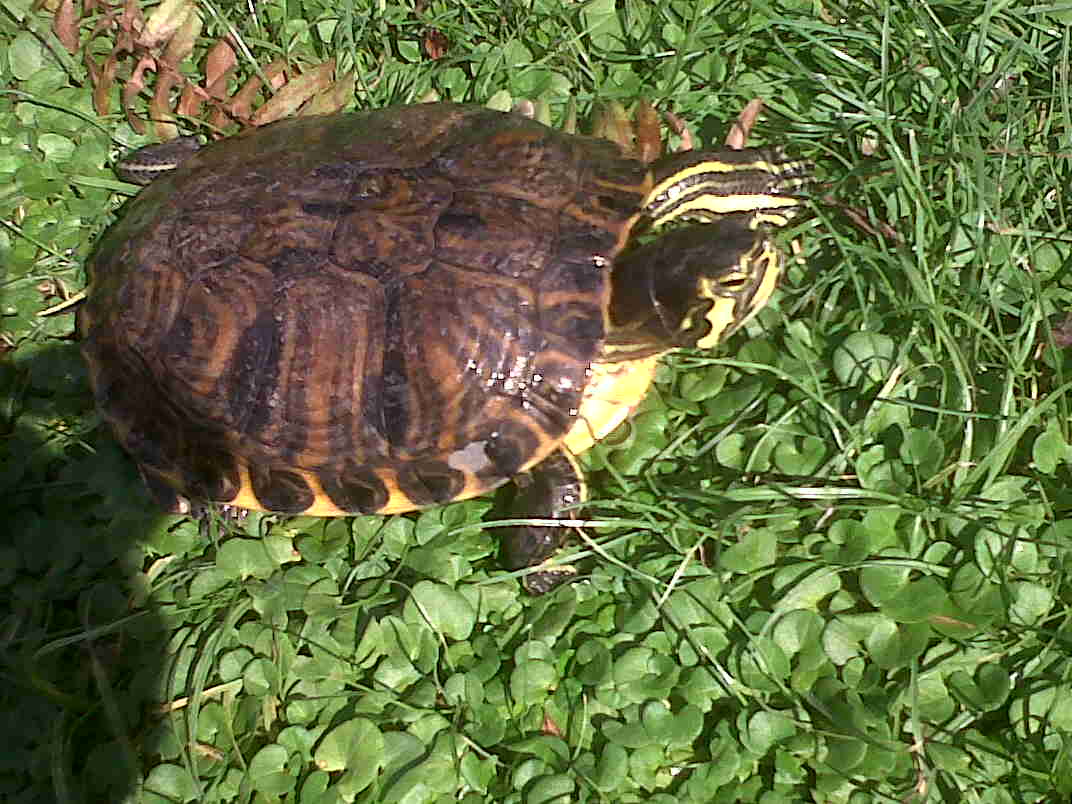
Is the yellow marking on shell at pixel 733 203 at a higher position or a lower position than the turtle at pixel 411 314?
higher

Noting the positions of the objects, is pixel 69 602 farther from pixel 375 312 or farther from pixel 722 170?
pixel 722 170

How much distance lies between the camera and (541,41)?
9.84ft

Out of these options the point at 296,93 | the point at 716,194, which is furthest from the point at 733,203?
the point at 296,93

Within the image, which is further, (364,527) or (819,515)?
(364,527)

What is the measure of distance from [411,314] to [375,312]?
0.09 metres

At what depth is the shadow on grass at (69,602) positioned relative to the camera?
2336mm

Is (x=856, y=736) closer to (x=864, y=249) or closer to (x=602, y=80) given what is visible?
(x=864, y=249)

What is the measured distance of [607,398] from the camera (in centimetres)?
237

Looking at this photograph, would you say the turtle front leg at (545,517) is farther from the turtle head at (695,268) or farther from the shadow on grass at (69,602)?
the shadow on grass at (69,602)

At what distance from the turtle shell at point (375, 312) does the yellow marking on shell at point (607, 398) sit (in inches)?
4.6

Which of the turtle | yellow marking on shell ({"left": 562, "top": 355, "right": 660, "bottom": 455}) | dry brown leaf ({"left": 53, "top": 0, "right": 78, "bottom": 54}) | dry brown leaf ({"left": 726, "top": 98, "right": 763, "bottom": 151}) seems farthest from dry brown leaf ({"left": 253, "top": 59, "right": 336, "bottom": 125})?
yellow marking on shell ({"left": 562, "top": 355, "right": 660, "bottom": 455})

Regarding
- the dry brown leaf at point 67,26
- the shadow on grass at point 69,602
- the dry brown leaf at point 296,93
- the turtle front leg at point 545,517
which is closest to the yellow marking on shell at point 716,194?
the turtle front leg at point 545,517

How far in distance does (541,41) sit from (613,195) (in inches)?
35.4

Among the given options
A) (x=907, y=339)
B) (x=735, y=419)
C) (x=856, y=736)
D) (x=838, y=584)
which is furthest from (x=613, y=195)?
(x=856, y=736)
